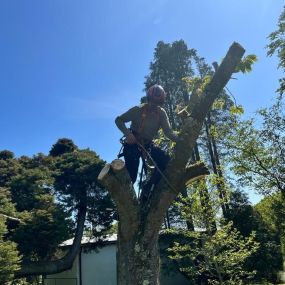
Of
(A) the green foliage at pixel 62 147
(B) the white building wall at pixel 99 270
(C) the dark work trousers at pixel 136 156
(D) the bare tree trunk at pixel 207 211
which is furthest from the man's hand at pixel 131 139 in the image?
(A) the green foliage at pixel 62 147

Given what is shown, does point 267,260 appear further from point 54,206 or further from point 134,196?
point 134,196

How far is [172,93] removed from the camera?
28078 millimetres

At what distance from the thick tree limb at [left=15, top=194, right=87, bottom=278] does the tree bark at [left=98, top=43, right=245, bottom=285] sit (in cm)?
1863

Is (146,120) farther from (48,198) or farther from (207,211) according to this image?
(48,198)

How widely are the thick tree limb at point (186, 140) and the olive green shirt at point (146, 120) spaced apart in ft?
2.24

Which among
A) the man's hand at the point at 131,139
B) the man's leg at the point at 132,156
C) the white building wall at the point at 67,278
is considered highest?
the white building wall at the point at 67,278

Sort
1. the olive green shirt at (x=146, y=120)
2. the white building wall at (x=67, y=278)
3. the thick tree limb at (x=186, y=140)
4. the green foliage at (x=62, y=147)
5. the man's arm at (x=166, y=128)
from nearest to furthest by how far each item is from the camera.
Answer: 1. the thick tree limb at (x=186, y=140)
2. the man's arm at (x=166, y=128)
3. the olive green shirt at (x=146, y=120)
4. the white building wall at (x=67, y=278)
5. the green foliage at (x=62, y=147)

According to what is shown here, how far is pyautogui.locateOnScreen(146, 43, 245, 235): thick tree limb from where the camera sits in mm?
4098

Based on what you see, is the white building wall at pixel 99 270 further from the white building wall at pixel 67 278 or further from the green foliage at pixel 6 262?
the green foliage at pixel 6 262

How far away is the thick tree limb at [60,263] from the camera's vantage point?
21141 mm

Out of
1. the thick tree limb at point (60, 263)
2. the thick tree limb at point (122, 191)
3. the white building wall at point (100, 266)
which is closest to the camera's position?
the thick tree limb at point (122, 191)

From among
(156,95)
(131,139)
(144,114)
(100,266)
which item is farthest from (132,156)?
(100,266)

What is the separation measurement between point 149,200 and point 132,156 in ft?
3.02

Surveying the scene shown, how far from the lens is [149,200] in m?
4.22
